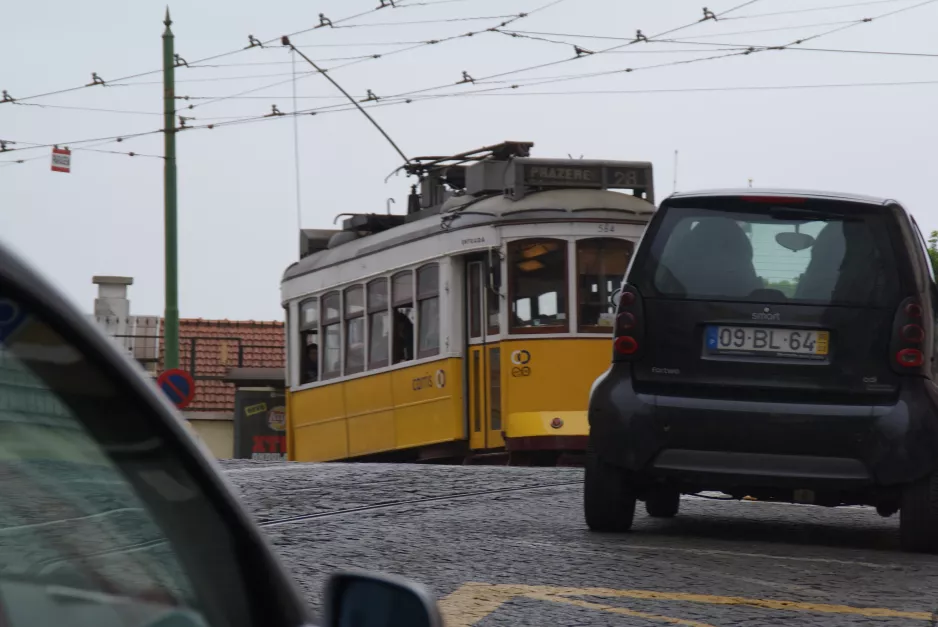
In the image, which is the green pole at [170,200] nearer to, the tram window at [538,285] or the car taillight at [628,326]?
the tram window at [538,285]

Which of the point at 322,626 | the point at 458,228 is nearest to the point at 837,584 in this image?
the point at 322,626

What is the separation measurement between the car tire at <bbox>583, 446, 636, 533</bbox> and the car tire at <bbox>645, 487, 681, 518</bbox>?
925 millimetres

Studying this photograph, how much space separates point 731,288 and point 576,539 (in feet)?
4.83

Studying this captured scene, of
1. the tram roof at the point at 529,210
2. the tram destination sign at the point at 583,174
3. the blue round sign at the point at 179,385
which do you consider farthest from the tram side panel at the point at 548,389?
the blue round sign at the point at 179,385

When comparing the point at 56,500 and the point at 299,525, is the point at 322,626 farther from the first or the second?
the point at 299,525

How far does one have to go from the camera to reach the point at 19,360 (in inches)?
61.9

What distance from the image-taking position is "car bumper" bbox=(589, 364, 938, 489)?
25.7 ft

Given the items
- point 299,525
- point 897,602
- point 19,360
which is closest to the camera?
point 19,360

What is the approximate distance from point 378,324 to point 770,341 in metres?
11.5

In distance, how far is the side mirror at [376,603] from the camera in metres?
1.71

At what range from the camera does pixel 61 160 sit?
29438mm

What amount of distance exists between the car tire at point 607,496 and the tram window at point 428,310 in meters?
9.38

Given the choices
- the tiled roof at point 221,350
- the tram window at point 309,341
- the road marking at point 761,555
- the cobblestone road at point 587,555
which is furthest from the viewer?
the tiled roof at point 221,350

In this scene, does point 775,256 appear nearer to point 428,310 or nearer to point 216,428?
point 428,310
